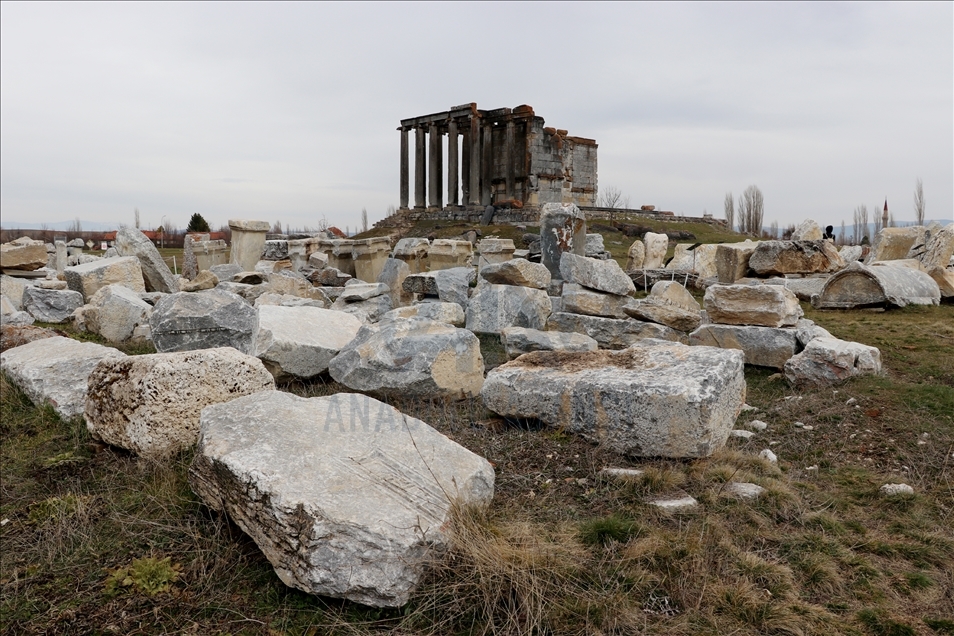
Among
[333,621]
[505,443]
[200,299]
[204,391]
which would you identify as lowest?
[333,621]

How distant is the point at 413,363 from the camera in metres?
4.99

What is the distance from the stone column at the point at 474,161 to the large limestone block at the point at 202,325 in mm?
21114

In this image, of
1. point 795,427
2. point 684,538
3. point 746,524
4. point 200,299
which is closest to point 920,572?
point 746,524

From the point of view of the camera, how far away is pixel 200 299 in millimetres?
6074

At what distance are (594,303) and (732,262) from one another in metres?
5.10

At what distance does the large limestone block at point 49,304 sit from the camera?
8750mm

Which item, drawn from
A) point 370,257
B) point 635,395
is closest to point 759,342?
point 635,395

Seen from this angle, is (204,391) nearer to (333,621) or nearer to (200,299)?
(333,621)

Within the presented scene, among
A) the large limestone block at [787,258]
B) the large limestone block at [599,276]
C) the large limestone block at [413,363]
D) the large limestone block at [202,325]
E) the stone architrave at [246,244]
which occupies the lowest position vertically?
the large limestone block at [413,363]

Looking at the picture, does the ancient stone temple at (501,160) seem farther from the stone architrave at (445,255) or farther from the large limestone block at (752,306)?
the large limestone block at (752,306)

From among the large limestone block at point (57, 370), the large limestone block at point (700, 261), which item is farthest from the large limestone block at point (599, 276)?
the large limestone block at point (700, 261)

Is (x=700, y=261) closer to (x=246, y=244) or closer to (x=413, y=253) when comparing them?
(x=413, y=253)

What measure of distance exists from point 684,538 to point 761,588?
375 mm

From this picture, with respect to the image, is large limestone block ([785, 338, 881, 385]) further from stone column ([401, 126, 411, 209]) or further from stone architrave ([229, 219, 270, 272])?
stone column ([401, 126, 411, 209])
